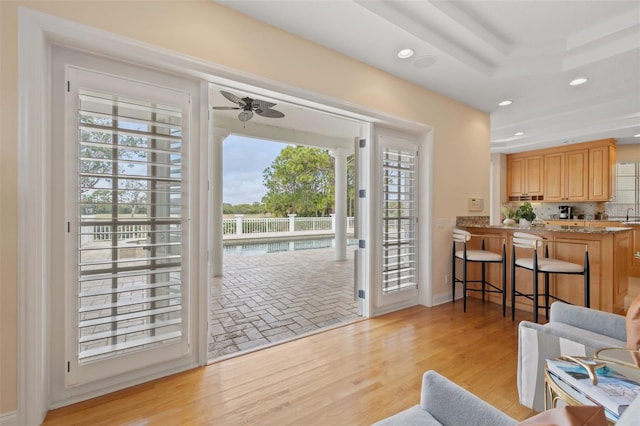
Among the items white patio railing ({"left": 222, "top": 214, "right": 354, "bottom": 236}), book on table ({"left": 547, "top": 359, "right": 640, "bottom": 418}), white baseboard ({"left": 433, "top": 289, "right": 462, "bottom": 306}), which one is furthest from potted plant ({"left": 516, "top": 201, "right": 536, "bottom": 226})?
white patio railing ({"left": 222, "top": 214, "right": 354, "bottom": 236})

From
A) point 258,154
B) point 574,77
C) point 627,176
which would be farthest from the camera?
point 258,154

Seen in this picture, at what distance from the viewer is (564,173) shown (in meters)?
6.64

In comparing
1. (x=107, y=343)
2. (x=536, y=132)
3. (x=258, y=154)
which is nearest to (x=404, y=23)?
(x=107, y=343)

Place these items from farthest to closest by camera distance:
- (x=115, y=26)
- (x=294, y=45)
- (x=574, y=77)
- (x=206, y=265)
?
(x=574, y=77) < (x=294, y=45) < (x=206, y=265) < (x=115, y=26)

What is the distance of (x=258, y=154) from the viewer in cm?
1719

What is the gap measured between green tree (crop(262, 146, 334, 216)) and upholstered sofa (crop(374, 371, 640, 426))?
14.1 meters

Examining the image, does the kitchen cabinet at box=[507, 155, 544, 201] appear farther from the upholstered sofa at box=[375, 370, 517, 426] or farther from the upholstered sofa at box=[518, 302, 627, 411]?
the upholstered sofa at box=[375, 370, 517, 426]

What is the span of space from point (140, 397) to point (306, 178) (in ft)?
44.3

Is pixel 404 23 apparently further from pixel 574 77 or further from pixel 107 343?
pixel 107 343

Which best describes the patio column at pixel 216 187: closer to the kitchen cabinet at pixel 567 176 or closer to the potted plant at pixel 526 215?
the potted plant at pixel 526 215

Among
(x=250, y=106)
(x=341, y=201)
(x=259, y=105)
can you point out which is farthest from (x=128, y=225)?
(x=341, y=201)

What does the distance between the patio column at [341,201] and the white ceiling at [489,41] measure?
346 cm

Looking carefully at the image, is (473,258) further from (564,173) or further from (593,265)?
(564,173)

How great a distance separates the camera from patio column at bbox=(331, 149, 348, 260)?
706cm
